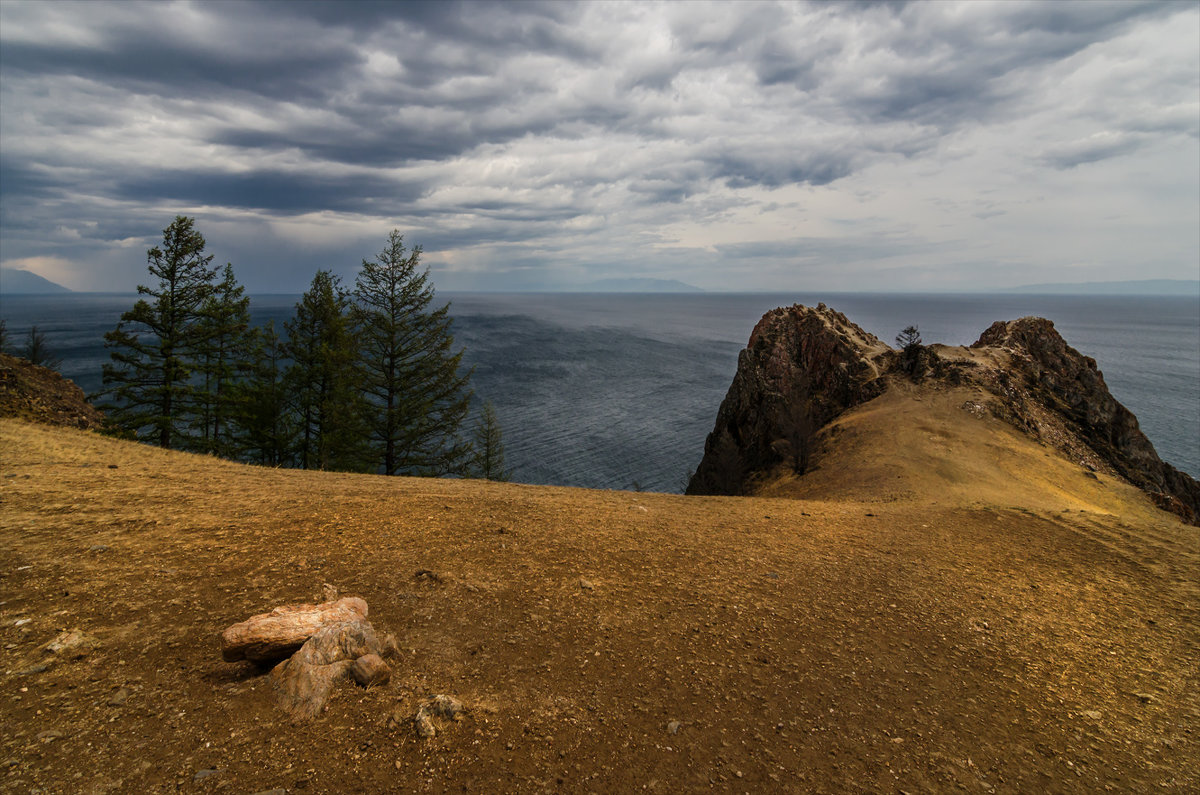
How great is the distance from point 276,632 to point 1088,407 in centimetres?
3832

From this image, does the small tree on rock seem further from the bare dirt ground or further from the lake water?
the lake water

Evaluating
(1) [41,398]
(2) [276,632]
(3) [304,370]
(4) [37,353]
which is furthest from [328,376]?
(4) [37,353]

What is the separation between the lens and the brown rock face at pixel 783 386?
108 feet

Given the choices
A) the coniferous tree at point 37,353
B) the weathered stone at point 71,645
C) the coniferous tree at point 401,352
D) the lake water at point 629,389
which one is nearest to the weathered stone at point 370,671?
the weathered stone at point 71,645

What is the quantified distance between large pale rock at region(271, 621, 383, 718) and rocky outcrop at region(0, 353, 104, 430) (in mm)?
24648

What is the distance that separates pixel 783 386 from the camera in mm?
38156

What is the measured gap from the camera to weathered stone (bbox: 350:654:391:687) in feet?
19.0

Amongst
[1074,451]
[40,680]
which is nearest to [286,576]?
[40,680]

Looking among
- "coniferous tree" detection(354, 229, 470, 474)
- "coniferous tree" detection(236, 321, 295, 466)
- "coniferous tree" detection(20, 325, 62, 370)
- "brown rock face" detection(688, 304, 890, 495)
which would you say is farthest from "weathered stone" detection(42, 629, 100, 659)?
"coniferous tree" detection(20, 325, 62, 370)

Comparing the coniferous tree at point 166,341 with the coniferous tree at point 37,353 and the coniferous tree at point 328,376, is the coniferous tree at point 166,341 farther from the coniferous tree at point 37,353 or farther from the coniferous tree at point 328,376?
the coniferous tree at point 37,353

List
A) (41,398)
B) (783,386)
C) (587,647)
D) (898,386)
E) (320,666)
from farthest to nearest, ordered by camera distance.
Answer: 1. (783,386)
2. (898,386)
3. (41,398)
4. (587,647)
5. (320,666)

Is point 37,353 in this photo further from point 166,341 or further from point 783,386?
point 783,386

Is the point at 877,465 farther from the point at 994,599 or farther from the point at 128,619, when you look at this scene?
the point at 128,619

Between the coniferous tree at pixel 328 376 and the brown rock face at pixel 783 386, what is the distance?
2075cm
